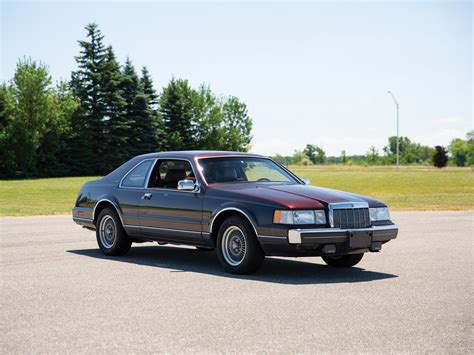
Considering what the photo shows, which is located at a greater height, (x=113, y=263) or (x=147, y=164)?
(x=147, y=164)

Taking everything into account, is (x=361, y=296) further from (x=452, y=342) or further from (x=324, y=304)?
(x=452, y=342)

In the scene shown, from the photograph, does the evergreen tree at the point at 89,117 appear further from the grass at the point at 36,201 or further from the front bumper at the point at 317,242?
the front bumper at the point at 317,242

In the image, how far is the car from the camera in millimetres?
9102

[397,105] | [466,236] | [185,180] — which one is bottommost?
[466,236]

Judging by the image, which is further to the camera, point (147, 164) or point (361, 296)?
point (147, 164)

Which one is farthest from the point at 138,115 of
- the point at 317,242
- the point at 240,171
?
the point at 317,242

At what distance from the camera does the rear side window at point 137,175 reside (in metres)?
11.3

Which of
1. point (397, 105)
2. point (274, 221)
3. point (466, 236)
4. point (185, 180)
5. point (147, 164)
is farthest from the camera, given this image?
point (397, 105)

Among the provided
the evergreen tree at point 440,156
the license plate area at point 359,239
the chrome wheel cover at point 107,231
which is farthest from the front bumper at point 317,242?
the evergreen tree at point 440,156

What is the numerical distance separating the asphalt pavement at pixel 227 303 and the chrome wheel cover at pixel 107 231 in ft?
0.83

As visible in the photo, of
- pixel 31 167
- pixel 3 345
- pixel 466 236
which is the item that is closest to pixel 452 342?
pixel 3 345

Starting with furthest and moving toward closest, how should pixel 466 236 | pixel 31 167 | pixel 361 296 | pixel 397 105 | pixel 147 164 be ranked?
pixel 397 105 < pixel 31 167 < pixel 466 236 < pixel 147 164 < pixel 361 296

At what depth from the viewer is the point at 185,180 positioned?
33.5 feet

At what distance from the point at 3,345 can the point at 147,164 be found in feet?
19.4
